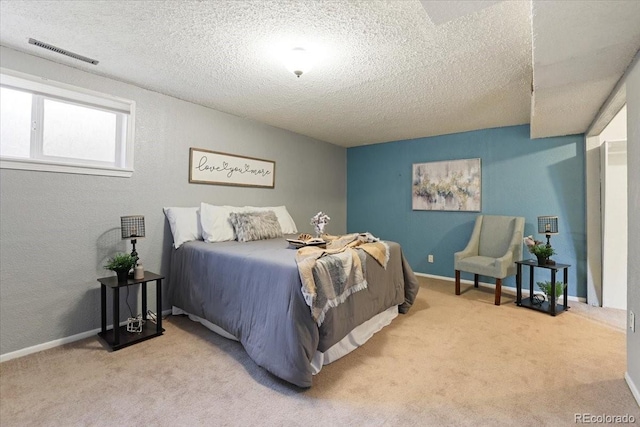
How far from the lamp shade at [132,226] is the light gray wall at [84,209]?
0.28 meters

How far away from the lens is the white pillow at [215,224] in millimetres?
3087

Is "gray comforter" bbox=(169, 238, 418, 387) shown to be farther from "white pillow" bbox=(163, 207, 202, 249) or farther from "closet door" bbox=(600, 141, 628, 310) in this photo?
"closet door" bbox=(600, 141, 628, 310)

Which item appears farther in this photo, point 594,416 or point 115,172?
point 115,172

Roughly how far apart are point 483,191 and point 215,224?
357cm

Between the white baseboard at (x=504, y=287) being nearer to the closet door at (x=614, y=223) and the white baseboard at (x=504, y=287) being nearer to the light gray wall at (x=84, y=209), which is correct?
the closet door at (x=614, y=223)

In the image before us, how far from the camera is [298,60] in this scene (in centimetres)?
219

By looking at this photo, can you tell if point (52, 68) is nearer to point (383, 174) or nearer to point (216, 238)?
point (216, 238)

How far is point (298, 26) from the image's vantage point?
1.89 m

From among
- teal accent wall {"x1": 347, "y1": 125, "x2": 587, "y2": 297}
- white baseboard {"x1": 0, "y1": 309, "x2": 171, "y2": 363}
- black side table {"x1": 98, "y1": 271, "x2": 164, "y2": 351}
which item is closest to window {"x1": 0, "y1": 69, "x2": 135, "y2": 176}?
black side table {"x1": 98, "y1": 271, "x2": 164, "y2": 351}

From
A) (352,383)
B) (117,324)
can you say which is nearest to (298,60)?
(352,383)

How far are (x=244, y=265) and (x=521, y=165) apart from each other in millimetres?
3721

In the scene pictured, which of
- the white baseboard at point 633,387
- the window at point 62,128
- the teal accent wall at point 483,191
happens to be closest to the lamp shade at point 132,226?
the window at point 62,128

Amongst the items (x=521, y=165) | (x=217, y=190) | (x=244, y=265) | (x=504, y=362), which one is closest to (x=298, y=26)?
(x=244, y=265)

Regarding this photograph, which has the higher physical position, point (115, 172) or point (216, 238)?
point (115, 172)
